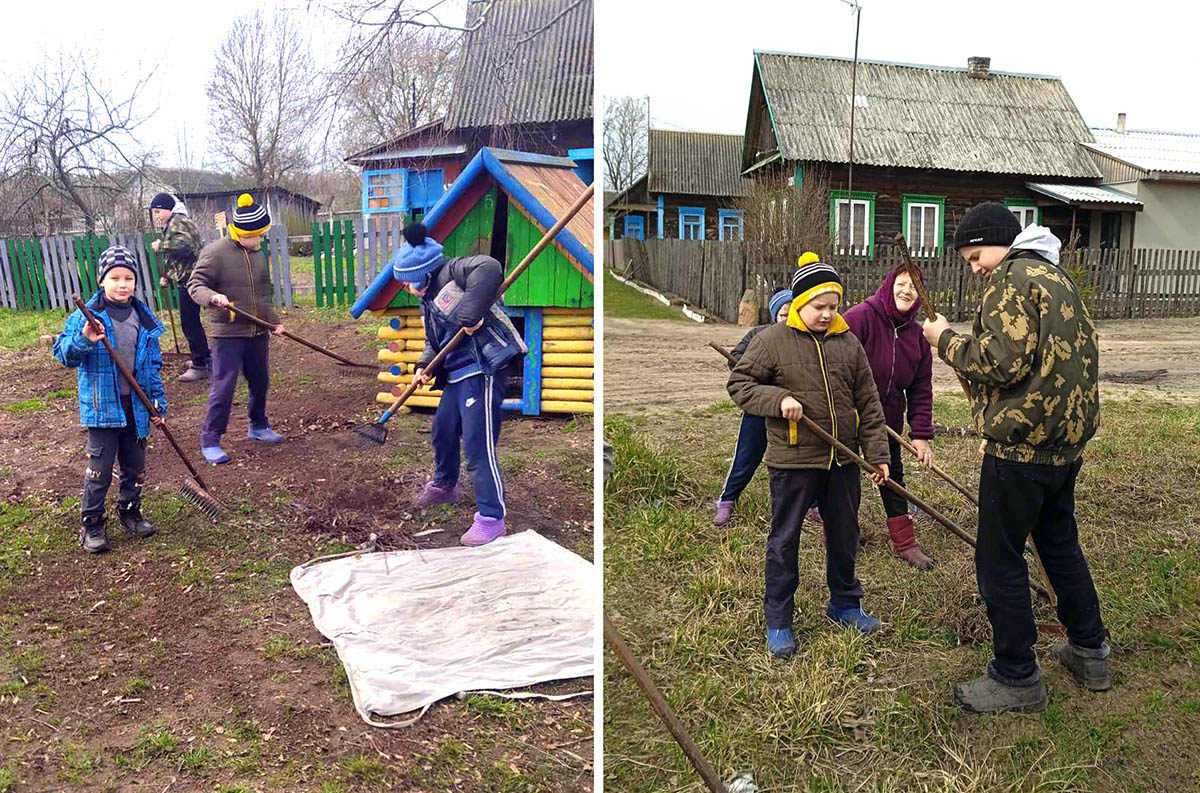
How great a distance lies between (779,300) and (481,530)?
4.15 feet

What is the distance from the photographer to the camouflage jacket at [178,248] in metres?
1.87

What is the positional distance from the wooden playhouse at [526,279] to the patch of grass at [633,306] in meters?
1.29

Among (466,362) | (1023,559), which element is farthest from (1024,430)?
(466,362)

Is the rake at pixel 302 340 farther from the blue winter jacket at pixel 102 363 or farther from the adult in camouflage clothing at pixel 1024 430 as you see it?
the adult in camouflage clothing at pixel 1024 430

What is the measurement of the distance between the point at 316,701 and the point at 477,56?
1353 mm

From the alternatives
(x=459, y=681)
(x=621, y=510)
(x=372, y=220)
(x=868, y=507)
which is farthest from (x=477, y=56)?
(x=868, y=507)

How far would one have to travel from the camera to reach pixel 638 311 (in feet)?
11.6

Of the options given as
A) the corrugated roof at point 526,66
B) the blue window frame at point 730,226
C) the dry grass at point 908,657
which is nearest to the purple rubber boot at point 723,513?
the dry grass at point 908,657

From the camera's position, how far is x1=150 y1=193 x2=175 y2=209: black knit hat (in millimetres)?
1870

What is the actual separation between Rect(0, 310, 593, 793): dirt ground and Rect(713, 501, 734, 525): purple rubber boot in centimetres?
104

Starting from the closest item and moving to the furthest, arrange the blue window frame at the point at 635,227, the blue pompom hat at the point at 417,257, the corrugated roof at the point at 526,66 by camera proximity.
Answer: the corrugated roof at the point at 526,66
the blue pompom hat at the point at 417,257
the blue window frame at the point at 635,227

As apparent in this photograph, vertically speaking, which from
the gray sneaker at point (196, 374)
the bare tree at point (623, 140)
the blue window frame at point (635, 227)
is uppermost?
the bare tree at point (623, 140)

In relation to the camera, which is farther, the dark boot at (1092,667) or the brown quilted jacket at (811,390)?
the brown quilted jacket at (811,390)

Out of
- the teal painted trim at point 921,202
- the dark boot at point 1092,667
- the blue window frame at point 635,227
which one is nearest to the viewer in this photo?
the dark boot at point 1092,667
